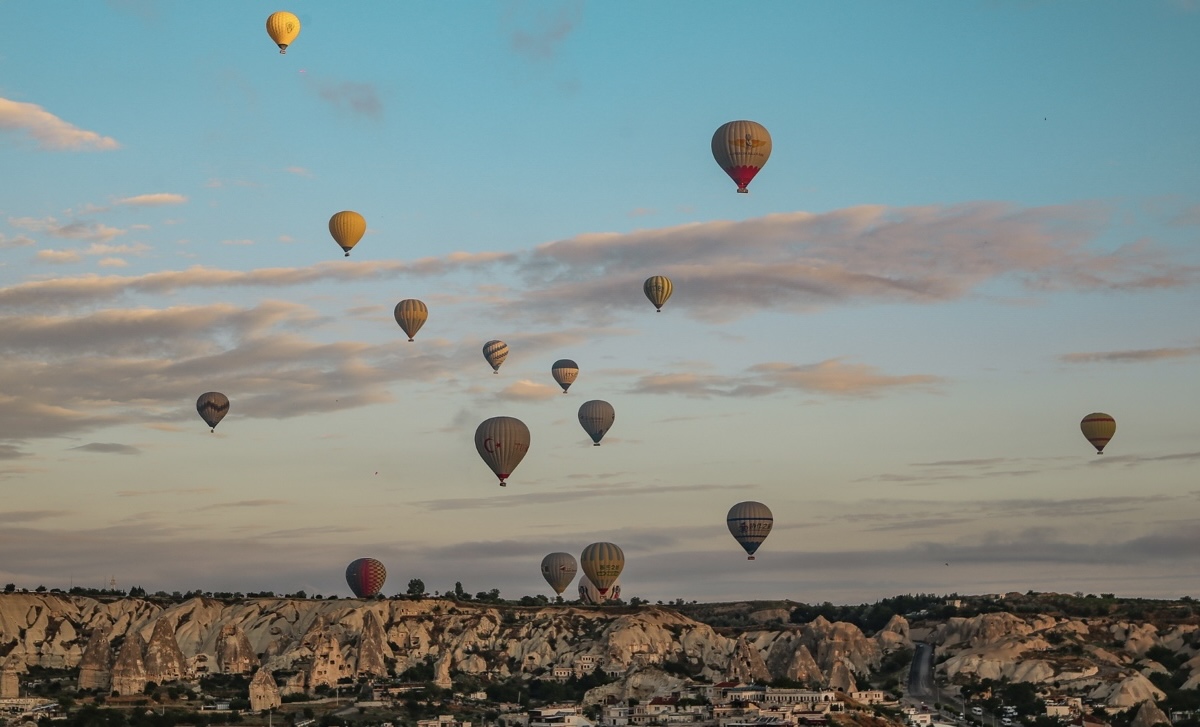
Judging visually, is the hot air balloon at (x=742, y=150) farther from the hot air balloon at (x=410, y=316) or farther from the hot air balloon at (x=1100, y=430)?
the hot air balloon at (x=1100, y=430)

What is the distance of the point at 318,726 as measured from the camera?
150250 millimetres

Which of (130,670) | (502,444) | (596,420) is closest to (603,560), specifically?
(596,420)

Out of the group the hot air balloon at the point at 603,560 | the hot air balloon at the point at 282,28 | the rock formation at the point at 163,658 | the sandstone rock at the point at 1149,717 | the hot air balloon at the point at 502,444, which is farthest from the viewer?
the hot air balloon at the point at 603,560

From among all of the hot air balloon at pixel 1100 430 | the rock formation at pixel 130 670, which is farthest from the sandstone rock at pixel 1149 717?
the rock formation at pixel 130 670

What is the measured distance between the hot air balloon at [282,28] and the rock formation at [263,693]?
5734 cm

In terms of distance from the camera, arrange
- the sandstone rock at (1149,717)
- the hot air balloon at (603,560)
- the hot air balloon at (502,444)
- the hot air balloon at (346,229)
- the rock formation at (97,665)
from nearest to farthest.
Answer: the hot air balloon at (346,229) < the hot air balloon at (502,444) < the sandstone rock at (1149,717) < the rock formation at (97,665) < the hot air balloon at (603,560)

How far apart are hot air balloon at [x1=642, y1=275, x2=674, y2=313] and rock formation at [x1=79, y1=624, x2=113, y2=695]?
2402 inches

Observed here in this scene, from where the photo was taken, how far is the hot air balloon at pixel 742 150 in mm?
136125

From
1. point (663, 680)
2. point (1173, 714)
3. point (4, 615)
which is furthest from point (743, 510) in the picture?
point (4, 615)

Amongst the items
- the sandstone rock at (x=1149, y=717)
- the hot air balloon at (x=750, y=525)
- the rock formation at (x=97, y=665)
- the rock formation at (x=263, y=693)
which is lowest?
the rock formation at (x=263, y=693)

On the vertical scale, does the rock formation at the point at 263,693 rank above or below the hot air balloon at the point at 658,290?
below

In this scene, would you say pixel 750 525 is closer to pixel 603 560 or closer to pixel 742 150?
pixel 603 560

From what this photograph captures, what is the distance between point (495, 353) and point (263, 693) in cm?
3781

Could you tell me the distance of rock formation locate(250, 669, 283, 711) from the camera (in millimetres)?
157500
